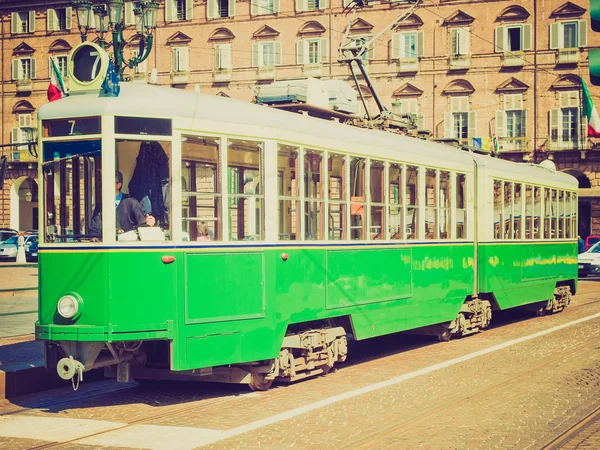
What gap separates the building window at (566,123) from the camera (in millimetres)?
48875

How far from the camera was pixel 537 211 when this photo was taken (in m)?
19.1

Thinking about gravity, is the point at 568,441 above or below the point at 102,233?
below

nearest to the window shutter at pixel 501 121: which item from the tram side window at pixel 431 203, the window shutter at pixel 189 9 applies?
the window shutter at pixel 189 9

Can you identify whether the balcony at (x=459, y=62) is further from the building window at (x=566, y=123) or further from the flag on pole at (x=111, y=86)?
the flag on pole at (x=111, y=86)

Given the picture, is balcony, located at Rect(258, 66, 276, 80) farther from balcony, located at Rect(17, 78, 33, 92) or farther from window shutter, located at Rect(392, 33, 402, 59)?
balcony, located at Rect(17, 78, 33, 92)

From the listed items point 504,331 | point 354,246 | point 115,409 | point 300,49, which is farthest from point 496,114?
point 115,409

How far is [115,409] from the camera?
388 inches

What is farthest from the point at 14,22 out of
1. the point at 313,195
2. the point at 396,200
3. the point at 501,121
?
the point at 313,195

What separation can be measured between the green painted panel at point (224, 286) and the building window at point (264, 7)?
43896mm

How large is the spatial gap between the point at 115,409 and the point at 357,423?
2473 mm

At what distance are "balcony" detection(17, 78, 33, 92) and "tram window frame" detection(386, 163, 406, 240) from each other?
48.6m

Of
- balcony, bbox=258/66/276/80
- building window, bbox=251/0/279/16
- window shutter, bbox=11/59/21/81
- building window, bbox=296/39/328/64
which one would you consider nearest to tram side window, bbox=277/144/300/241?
building window, bbox=296/39/328/64

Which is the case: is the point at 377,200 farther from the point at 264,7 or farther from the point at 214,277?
the point at 264,7

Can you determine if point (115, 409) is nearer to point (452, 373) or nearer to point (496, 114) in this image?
point (452, 373)
